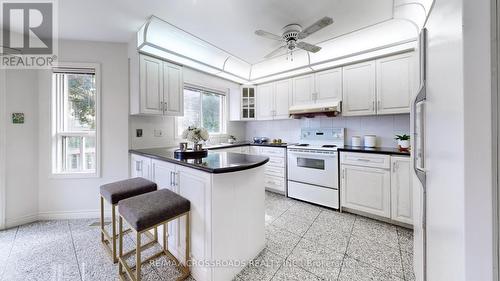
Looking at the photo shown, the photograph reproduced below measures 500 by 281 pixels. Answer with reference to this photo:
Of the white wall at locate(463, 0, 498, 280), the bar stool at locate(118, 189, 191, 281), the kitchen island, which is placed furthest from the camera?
the kitchen island

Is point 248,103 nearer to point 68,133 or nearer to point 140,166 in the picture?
point 140,166

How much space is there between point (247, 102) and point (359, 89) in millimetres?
2247

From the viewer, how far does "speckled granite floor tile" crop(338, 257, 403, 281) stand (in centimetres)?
155

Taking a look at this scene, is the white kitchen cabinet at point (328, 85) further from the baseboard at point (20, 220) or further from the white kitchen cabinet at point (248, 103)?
the baseboard at point (20, 220)

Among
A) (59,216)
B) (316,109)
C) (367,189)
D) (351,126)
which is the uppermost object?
(316,109)

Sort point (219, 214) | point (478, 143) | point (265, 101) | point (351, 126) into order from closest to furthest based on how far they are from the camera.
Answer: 1. point (478, 143)
2. point (219, 214)
3. point (351, 126)
4. point (265, 101)

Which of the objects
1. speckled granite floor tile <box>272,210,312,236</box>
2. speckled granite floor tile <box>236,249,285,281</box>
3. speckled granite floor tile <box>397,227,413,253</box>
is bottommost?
speckled granite floor tile <box>236,249,285,281</box>

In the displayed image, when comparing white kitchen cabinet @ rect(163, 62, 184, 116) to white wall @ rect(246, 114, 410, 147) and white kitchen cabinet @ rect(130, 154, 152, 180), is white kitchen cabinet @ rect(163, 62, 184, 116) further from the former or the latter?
white wall @ rect(246, 114, 410, 147)

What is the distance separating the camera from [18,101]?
2.38 m

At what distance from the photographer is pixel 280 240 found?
209 centimetres

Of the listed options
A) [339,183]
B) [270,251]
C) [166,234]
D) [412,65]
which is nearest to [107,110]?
[166,234]

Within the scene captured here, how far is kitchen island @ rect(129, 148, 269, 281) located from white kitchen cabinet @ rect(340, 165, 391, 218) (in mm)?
1594

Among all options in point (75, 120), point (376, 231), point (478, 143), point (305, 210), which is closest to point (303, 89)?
point (305, 210)

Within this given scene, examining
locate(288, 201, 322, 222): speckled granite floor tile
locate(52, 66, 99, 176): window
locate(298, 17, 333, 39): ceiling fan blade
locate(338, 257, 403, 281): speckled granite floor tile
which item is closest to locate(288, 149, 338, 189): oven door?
locate(288, 201, 322, 222): speckled granite floor tile
